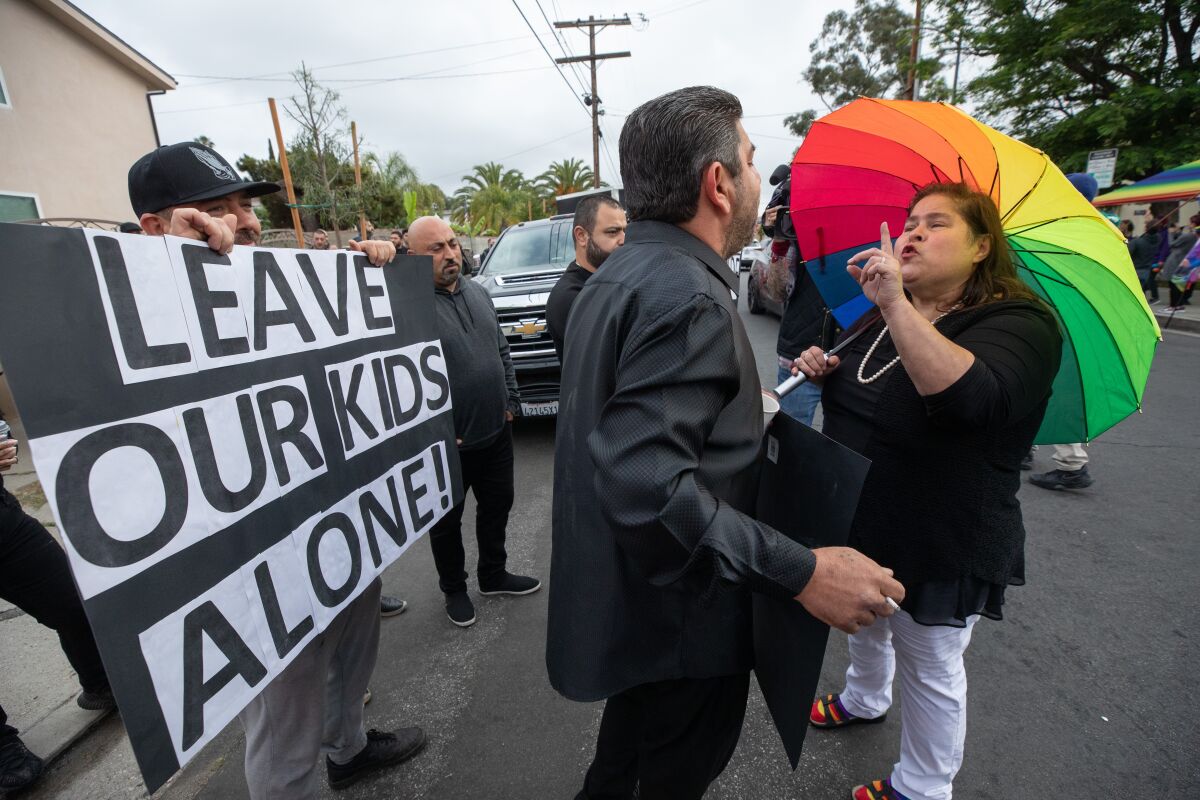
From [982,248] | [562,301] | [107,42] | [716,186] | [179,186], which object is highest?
[107,42]

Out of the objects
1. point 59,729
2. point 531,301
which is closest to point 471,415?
point 59,729

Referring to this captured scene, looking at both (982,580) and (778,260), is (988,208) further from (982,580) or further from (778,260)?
(778,260)

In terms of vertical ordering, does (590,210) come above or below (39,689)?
above

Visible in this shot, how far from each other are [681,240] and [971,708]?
2.37 m

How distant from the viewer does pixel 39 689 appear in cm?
258

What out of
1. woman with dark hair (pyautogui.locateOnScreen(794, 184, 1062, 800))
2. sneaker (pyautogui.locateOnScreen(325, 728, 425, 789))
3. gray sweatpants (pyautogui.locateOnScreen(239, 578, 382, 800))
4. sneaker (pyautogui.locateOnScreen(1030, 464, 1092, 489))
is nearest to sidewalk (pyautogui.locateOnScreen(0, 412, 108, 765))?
sneaker (pyautogui.locateOnScreen(325, 728, 425, 789))

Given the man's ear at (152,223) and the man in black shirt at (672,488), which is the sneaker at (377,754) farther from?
the man's ear at (152,223)

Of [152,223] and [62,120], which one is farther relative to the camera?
[62,120]

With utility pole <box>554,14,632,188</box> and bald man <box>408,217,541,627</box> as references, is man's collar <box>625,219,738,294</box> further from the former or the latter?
utility pole <box>554,14,632,188</box>

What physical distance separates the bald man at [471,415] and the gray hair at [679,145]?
1.71 metres

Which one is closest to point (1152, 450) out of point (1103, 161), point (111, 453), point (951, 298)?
point (951, 298)

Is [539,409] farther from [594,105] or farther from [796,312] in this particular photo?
[594,105]

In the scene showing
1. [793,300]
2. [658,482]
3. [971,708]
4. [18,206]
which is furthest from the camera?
[18,206]

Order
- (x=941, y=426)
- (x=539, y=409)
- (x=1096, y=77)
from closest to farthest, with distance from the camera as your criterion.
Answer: (x=941, y=426) < (x=539, y=409) < (x=1096, y=77)
